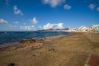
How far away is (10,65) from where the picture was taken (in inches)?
335

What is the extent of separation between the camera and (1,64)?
8.80 metres

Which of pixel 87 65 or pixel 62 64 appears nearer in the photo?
pixel 87 65

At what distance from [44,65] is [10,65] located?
2554 millimetres

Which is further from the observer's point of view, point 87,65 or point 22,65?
point 22,65

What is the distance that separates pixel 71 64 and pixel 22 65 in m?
3.67

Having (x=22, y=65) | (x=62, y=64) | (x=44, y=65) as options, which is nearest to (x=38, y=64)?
(x=44, y=65)

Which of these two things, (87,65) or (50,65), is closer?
(87,65)

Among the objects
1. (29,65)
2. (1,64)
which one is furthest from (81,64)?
(1,64)

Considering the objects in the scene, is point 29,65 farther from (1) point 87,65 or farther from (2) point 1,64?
(1) point 87,65

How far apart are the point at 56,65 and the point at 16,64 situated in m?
3.06

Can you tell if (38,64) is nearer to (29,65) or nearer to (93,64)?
(29,65)

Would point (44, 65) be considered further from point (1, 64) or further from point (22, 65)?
point (1, 64)

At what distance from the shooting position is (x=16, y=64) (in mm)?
8695

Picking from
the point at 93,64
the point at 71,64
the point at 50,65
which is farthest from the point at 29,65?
the point at 93,64
